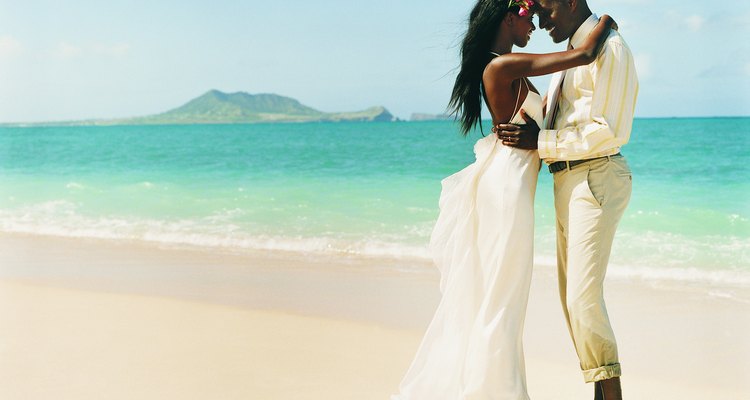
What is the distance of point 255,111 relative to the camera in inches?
2672

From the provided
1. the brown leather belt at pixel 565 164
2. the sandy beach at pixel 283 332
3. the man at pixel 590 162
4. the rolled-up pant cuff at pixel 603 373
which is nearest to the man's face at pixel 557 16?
the man at pixel 590 162

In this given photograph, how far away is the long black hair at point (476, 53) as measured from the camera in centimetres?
329

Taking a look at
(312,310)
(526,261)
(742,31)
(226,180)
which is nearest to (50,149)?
(226,180)

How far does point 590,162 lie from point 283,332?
240 cm

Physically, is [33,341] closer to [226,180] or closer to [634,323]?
[634,323]

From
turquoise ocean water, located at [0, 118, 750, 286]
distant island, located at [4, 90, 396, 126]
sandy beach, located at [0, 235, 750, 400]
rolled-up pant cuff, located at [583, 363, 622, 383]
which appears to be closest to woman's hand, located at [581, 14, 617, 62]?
rolled-up pant cuff, located at [583, 363, 622, 383]

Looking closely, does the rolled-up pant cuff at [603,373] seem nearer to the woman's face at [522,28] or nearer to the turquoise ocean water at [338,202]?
the woman's face at [522,28]

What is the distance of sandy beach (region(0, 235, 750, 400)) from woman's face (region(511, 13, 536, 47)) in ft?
5.64

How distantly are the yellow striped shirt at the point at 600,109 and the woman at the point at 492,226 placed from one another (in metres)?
0.11

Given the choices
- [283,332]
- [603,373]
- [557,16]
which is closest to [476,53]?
[557,16]

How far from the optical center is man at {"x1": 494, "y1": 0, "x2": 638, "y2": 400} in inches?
124

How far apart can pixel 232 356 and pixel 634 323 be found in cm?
264

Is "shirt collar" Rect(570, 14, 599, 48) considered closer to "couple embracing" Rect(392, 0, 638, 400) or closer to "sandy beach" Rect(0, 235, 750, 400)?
"couple embracing" Rect(392, 0, 638, 400)

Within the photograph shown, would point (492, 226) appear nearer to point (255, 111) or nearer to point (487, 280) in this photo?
point (487, 280)
